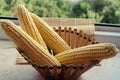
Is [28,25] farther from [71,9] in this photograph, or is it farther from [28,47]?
[71,9]

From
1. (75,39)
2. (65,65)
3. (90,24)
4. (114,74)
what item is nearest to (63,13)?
(90,24)

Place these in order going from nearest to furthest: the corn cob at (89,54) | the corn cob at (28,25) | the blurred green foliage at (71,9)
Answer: the corn cob at (89,54)
the corn cob at (28,25)
the blurred green foliage at (71,9)

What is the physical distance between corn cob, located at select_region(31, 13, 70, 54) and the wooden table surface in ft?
0.31

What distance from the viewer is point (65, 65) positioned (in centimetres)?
66

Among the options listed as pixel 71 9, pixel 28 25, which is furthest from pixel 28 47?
pixel 71 9

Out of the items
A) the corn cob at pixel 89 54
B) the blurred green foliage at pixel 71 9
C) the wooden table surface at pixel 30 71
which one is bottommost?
the wooden table surface at pixel 30 71

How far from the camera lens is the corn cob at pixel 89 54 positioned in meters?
0.66

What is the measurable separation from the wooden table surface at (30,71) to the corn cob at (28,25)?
0.11 m

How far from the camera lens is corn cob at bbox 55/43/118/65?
66 cm

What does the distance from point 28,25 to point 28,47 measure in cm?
10

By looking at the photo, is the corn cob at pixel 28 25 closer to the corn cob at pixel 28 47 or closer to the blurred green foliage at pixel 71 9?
the corn cob at pixel 28 47

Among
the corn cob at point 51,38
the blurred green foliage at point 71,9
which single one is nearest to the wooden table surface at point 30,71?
the corn cob at point 51,38

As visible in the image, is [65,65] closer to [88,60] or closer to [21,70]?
[88,60]

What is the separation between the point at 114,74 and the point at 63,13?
1.25ft
